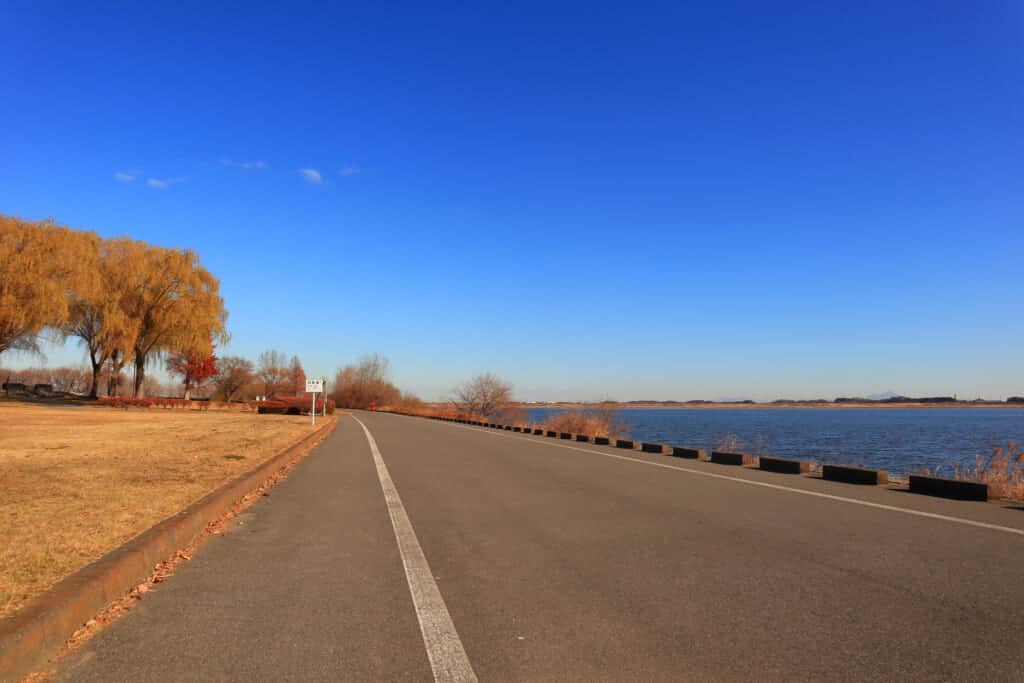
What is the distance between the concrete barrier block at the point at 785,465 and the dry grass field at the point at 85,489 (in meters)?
11.0

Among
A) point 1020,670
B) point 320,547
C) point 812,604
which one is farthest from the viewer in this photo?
point 320,547

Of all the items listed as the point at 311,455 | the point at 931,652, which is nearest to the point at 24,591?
the point at 931,652

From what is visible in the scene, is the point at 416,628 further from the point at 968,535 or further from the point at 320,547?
the point at 968,535

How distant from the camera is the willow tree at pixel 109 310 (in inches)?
1788

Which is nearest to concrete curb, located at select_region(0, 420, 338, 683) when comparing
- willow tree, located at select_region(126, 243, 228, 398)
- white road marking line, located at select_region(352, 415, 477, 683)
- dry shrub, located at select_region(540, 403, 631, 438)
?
white road marking line, located at select_region(352, 415, 477, 683)

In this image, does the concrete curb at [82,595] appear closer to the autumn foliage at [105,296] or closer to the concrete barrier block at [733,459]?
the concrete barrier block at [733,459]

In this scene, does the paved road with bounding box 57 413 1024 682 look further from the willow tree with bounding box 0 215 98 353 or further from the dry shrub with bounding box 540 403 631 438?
the willow tree with bounding box 0 215 98 353

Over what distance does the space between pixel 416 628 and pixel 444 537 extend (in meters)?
3.06

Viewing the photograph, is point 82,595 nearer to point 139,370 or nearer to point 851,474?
point 851,474

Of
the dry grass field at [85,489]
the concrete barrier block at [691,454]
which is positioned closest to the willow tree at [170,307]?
the dry grass field at [85,489]

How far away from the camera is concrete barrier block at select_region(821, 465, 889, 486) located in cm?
1253

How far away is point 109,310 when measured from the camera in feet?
149

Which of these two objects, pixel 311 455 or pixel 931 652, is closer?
pixel 931 652

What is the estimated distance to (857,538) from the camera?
7.28m
